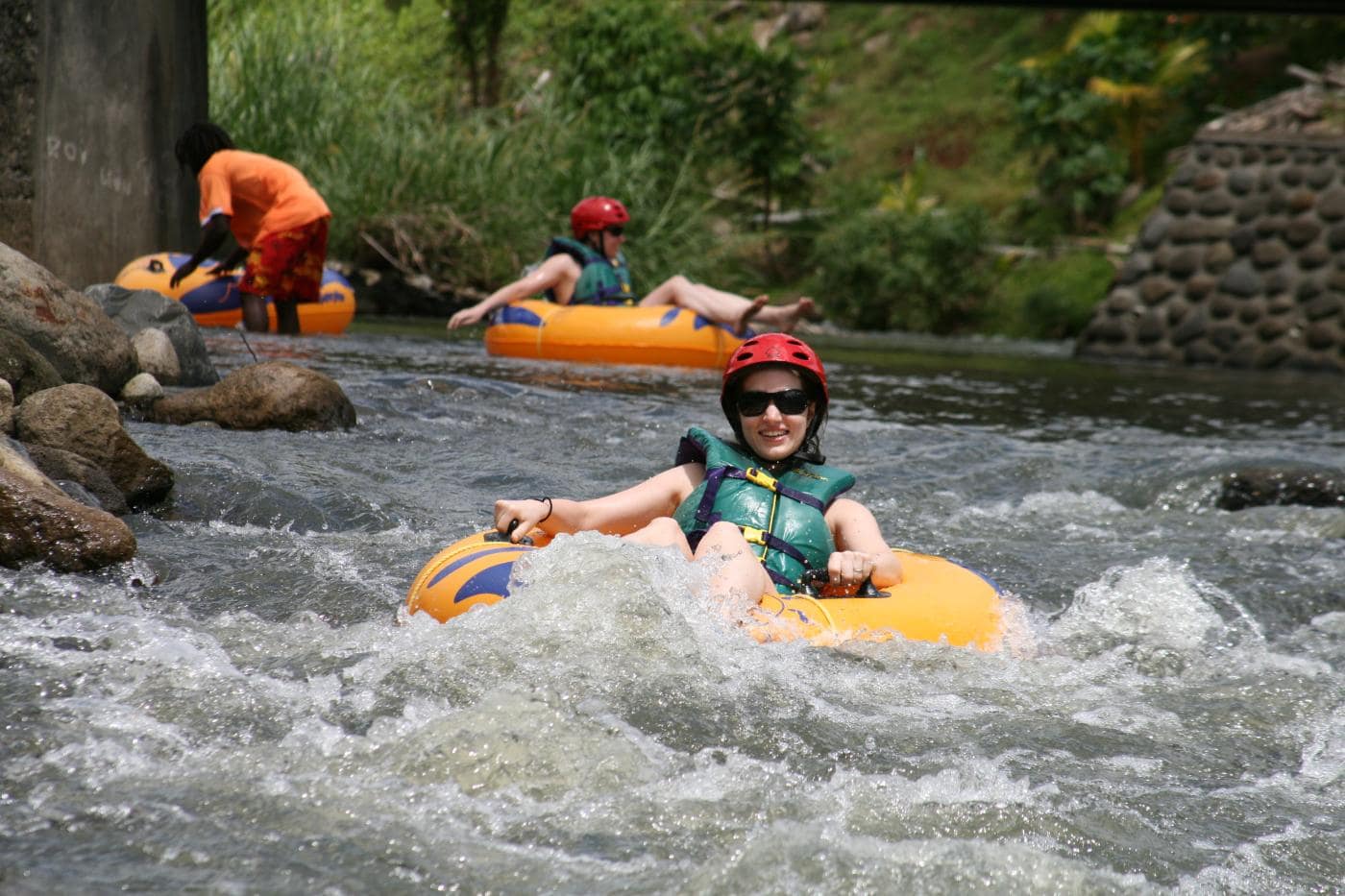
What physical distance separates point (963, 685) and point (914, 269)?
20605 mm

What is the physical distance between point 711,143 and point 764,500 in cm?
2315

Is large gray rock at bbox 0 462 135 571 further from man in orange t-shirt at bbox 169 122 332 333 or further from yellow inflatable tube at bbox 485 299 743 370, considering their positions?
yellow inflatable tube at bbox 485 299 743 370

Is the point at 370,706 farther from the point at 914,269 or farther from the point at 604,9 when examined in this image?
the point at 604,9

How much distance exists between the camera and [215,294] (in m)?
11.4

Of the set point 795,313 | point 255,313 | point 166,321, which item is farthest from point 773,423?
point 255,313

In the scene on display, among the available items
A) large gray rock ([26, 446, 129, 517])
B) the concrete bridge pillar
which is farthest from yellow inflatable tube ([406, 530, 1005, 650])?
the concrete bridge pillar

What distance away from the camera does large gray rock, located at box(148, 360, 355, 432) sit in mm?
6320

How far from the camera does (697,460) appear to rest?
177 inches

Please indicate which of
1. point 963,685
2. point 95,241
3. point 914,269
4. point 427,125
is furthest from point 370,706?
point 914,269

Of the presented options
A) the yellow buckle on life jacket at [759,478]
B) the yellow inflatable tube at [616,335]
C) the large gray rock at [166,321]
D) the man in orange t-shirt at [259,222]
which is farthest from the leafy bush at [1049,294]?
the yellow buckle on life jacket at [759,478]

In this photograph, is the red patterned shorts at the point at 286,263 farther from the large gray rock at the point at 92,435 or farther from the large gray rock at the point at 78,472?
the large gray rock at the point at 78,472

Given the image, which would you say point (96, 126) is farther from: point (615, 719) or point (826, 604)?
point (615, 719)

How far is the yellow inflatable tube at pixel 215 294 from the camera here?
1062 centimetres

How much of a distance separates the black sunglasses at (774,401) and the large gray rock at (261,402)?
2817mm
